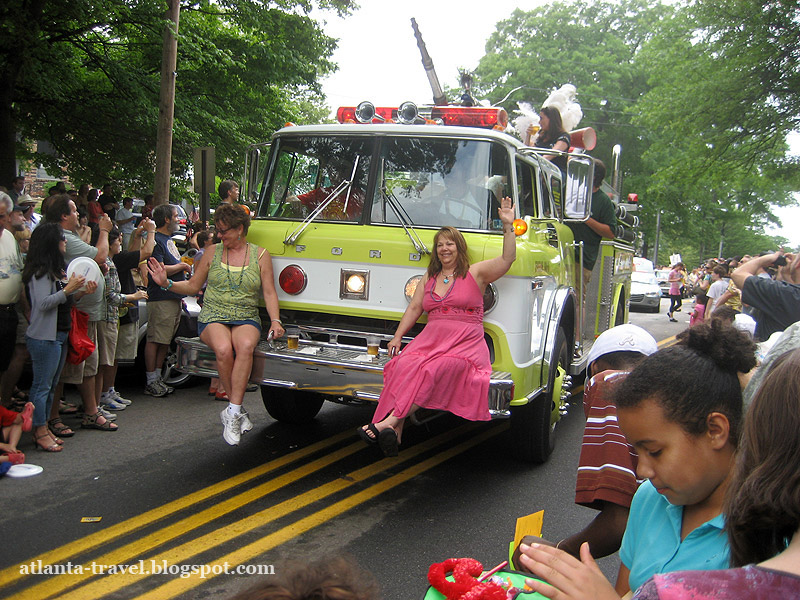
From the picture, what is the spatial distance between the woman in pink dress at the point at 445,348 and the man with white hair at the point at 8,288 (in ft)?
10.1

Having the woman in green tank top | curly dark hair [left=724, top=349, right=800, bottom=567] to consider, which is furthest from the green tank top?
curly dark hair [left=724, top=349, right=800, bottom=567]

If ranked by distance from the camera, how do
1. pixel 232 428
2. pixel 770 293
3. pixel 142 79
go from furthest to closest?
pixel 142 79
pixel 232 428
pixel 770 293

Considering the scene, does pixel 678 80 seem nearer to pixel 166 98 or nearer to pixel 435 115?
pixel 166 98

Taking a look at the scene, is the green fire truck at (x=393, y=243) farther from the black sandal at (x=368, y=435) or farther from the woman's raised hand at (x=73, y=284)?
the woman's raised hand at (x=73, y=284)

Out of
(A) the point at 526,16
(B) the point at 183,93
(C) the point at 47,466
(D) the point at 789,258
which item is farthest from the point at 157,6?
(A) the point at 526,16

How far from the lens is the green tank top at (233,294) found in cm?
563

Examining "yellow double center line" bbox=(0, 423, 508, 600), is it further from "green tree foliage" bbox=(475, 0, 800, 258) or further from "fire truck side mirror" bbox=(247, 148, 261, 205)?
"green tree foliage" bbox=(475, 0, 800, 258)

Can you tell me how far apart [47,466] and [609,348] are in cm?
443

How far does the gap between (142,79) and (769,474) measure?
49.6 ft

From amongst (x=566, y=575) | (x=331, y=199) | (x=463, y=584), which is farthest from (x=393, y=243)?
(x=566, y=575)

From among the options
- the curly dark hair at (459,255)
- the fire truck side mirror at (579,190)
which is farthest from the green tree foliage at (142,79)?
the curly dark hair at (459,255)

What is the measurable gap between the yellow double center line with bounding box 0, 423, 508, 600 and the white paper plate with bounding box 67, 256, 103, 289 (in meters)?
2.19

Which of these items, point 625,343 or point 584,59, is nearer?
point 625,343

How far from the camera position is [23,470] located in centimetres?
521
